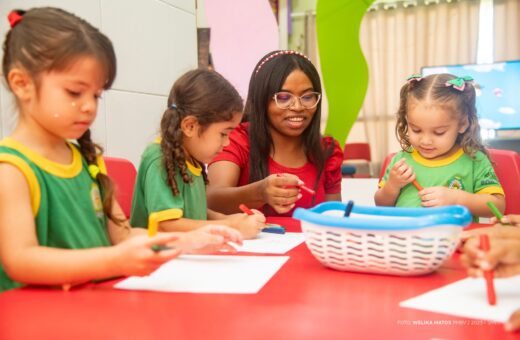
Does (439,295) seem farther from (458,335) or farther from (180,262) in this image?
(180,262)

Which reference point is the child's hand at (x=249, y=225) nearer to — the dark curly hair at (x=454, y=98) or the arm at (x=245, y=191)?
the arm at (x=245, y=191)

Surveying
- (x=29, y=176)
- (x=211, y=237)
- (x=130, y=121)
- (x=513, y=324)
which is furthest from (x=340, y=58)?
(x=513, y=324)

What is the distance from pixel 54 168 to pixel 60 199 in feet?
0.17

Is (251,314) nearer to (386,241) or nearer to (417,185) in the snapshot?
(386,241)

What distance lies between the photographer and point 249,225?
1.11 metres

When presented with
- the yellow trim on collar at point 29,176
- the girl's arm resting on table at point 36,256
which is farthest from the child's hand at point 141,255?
the yellow trim on collar at point 29,176

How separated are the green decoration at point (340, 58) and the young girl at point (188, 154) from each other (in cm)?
135

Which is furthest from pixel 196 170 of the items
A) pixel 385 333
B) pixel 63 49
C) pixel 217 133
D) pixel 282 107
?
pixel 385 333

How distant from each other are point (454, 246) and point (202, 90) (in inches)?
28.5

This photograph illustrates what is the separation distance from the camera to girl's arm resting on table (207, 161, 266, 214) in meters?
1.42

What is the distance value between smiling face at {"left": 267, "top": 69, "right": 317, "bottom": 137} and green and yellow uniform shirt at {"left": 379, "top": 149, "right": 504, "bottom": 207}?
377 millimetres

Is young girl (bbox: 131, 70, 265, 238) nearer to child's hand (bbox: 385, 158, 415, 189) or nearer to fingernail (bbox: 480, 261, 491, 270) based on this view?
child's hand (bbox: 385, 158, 415, 189)

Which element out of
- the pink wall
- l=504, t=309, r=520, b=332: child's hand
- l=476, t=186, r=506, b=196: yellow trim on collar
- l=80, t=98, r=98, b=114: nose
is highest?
the pink wall

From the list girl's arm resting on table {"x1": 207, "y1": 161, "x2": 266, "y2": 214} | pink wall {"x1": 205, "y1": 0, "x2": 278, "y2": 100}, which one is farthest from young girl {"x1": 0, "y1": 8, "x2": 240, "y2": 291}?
pink wall {"x1": 205, "y1": 0, "x2": 278, "y2": 100}
